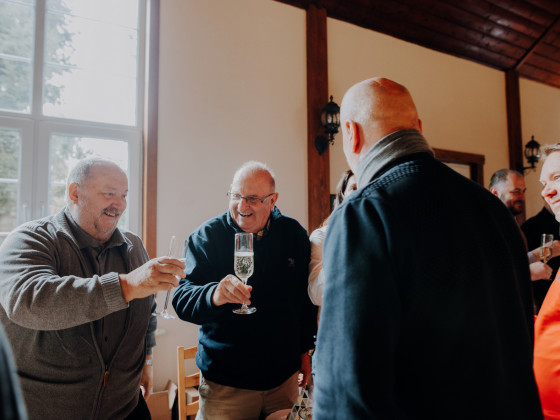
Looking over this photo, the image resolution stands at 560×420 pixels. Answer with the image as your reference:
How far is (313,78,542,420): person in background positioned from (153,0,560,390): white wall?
2529 millimetres

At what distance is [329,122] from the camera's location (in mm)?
3770

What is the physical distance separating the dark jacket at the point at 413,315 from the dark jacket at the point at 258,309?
2.79ft

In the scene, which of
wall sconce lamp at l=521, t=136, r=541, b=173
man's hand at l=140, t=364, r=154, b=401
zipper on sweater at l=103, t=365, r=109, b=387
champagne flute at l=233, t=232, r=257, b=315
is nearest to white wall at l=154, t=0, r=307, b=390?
man's hand at l=140, t=364, r=154, b=401

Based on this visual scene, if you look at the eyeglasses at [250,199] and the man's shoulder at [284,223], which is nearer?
the eyeglasses at [250,199]

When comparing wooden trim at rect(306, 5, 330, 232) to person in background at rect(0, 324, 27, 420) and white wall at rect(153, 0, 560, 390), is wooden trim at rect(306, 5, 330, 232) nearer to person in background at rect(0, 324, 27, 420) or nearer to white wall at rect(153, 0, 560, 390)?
white wall at rect(153, 0, 560, 390)

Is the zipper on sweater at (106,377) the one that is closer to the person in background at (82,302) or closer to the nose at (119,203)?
the person in background at (82,302)

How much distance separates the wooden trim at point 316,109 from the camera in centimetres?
379

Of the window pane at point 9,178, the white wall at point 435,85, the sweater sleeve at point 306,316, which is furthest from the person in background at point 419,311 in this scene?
the white wall at point 435,85

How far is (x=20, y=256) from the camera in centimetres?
126

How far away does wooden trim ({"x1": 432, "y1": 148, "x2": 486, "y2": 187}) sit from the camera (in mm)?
4895

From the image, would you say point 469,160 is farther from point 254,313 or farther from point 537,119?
point 254,313

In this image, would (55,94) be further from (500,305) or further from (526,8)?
(526,8)

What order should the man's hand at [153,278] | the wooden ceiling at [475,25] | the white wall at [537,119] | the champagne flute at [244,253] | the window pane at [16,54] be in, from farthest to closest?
the white wall at [537,119], the wooden ceiling at [475,25], the window pane at [16,54], the champagne flute at [244,253], the man's hand at [153,278]

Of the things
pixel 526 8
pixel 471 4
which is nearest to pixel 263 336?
pixel 471 4
